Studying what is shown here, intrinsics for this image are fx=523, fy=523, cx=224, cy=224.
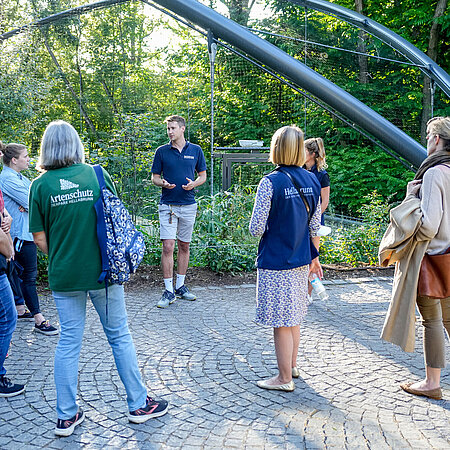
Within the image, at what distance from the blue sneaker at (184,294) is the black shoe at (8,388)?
283 cm

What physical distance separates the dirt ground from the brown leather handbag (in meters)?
3.99

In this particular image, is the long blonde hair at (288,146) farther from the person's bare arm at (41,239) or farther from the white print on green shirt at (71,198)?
the person's bare arm at (41,239)

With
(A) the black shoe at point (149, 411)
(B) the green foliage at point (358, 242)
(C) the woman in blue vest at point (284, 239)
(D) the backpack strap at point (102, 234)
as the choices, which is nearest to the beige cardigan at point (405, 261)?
(C) the woman in blue vest at point (284, 239)

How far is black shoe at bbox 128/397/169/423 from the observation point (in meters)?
3.36

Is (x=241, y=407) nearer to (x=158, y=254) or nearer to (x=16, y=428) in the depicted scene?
(x=16, y=428)

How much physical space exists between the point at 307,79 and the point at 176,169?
3.31 metres

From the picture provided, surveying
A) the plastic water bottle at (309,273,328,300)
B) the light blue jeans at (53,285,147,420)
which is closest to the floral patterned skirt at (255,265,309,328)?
the plastic water bottle at (309,273,328,300)

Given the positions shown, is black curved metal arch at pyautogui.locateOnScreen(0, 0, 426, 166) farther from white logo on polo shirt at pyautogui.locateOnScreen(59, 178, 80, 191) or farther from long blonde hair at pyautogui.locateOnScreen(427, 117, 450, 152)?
white logo on polo shirt at pyautogui.locateOnScreen(59, 178, 80, 191)

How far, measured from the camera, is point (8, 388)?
3822mm

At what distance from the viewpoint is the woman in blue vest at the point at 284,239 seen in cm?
366

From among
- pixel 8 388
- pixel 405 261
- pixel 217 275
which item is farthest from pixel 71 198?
pixel 217 275

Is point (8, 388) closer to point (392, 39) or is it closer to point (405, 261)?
point (405, 261)

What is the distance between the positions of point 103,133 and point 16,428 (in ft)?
20.8

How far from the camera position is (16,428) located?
131 inches
